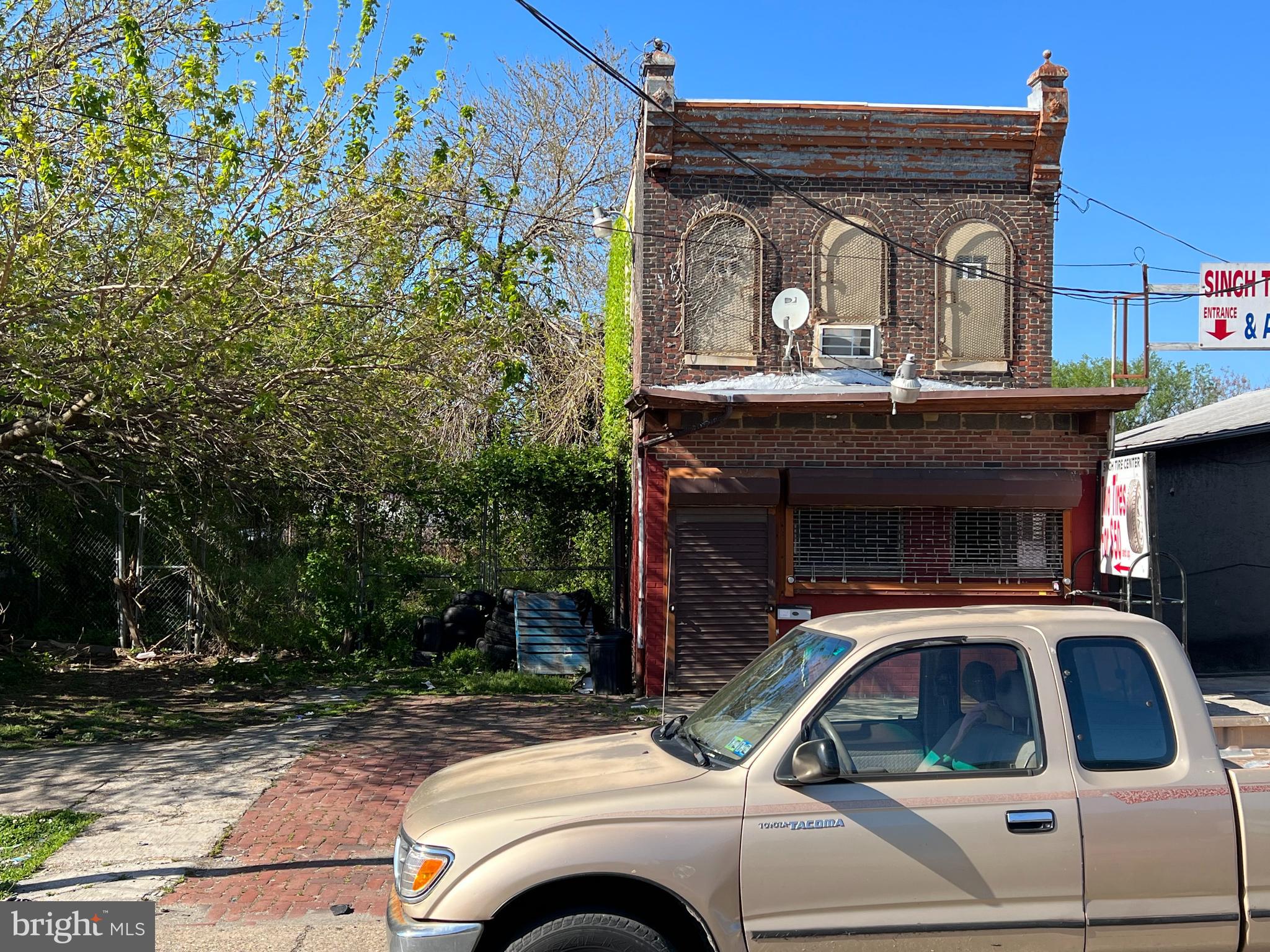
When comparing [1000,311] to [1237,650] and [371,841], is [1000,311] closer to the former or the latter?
[1237,650]

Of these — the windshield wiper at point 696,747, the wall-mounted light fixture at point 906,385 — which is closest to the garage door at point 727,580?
the wall-mounted light fixture at point 906,385

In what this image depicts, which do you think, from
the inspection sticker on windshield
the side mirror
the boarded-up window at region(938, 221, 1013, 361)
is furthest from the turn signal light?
the boarded-up window at region(938, 221, 1013, 361)

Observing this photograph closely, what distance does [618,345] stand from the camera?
55.5 feet

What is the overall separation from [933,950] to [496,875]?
1.57 meters

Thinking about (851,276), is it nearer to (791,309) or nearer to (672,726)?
(791,309)

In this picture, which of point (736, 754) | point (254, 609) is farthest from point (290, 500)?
point (736, 754)

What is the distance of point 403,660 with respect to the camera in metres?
15.2

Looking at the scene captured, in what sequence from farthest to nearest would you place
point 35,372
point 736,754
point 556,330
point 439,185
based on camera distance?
point 556,330, point 439,185, point 35,372, point 736,754

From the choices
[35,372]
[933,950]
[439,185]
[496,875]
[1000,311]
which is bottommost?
[933,950]

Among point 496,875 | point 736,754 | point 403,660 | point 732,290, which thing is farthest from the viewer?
point 403,660

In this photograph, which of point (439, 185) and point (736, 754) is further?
point (439, 185)

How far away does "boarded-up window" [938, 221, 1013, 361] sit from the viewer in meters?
13.8

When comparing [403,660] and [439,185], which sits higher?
[439,185]

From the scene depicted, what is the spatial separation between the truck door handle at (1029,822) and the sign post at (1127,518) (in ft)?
24.9
